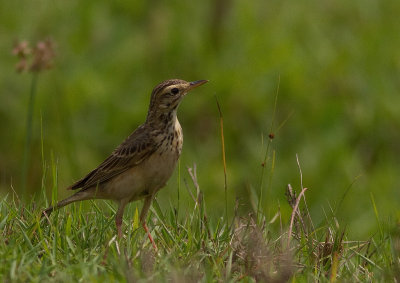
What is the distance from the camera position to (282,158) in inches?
437

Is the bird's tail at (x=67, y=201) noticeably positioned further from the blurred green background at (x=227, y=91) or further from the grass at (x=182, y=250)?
the blurred green background at (x=227, y=91)

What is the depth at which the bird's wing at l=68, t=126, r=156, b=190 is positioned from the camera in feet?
21.6

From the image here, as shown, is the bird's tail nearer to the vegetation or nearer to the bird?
the bird

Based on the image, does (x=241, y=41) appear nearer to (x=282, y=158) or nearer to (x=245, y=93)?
(x=245, y=93)

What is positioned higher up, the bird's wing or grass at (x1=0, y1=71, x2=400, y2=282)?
the bird's wing

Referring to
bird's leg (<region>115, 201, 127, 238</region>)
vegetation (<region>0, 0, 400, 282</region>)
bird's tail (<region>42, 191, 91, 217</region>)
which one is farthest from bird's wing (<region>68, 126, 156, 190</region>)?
vegetation (<region>0, 0, 400, 282</region>)

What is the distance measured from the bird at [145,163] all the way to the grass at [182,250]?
150mm

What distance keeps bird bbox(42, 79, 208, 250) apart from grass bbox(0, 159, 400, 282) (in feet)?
0.49

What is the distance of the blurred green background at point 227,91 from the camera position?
10.8 m

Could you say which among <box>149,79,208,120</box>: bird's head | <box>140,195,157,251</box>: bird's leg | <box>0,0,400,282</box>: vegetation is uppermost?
<box>149,79,208,120</box>: bird's head

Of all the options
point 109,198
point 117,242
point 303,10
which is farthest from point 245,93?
point 117,242

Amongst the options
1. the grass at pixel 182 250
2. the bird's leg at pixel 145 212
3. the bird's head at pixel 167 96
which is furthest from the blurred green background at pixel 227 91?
the grass at pixel 182 250

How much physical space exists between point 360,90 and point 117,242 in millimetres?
6642

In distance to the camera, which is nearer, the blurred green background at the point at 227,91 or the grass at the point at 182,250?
the grass at the point at 182,250
